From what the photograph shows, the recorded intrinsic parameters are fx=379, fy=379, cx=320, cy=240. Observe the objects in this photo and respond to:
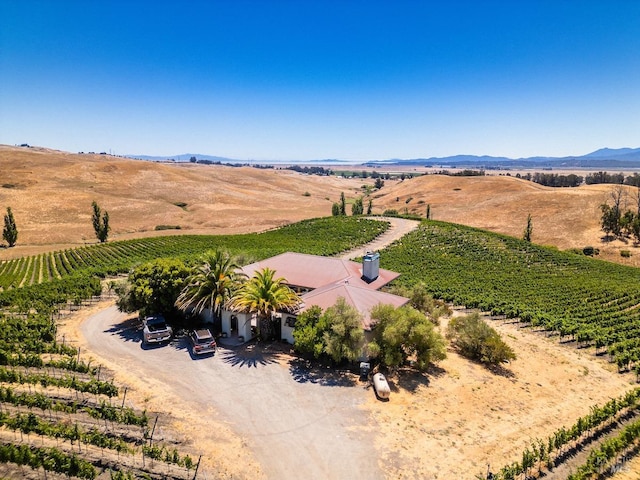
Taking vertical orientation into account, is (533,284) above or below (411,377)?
below

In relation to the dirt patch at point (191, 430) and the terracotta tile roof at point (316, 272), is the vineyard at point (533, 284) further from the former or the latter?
the dirt patch at point (191, 430)

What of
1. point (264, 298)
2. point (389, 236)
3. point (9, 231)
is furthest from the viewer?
point (389, 236)

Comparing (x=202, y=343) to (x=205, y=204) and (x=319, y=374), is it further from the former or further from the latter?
(x=205, y=204)

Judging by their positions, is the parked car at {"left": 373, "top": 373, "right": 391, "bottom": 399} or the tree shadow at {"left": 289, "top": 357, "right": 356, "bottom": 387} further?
the tree shadow at {"left": 289, "top": 357, "right": 356, "bottom": 387}

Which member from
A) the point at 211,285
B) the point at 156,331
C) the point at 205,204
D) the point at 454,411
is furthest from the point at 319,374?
the point at 205,204

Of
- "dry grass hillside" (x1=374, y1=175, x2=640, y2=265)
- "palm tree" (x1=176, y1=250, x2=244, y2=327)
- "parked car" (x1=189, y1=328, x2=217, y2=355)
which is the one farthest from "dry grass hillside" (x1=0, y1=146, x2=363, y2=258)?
"parked car" (x1=189, y1=328, x2=217, y2=355)

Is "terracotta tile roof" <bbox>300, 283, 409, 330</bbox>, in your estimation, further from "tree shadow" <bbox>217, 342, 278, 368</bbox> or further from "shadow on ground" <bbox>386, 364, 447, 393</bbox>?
A: "shadow on ground" <bbox>386, 364, 447, 393</bbox>

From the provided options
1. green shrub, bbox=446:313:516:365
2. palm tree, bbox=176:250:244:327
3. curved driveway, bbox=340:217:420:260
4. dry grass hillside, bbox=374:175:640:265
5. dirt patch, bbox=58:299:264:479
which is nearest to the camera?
dirt patch, bbox=58:299:264:479

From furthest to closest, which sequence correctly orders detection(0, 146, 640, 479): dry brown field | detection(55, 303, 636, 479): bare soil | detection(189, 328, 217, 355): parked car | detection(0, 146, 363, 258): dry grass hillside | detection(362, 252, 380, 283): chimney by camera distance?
detection(0, 146, 363, 258): dry grass hillside → detection(362, 252, 380, 283): chimney → detection(189, 328, 217, 355): parked car → detection(0, 146, 640, 479): dry brown field → detection(55, 303, 636, 479): bare soil
